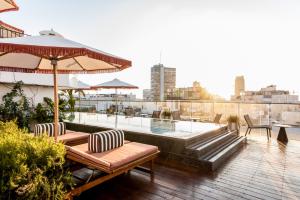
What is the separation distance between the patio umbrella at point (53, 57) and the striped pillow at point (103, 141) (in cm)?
68

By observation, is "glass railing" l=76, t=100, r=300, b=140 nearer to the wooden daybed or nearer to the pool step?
the pool step

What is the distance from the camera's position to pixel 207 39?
36.8 ft

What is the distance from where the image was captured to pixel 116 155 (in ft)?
11.5

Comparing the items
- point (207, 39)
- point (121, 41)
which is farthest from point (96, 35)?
point (207, 39)

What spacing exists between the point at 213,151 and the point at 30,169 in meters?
4.43

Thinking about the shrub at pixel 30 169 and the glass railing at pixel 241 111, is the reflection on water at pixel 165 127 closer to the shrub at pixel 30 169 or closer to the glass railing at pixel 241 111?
the glass railing at pixel 241 111

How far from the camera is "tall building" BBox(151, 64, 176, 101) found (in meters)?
116

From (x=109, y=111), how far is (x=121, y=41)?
16.0ft

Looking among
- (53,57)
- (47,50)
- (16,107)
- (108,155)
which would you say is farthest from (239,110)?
(16,107)

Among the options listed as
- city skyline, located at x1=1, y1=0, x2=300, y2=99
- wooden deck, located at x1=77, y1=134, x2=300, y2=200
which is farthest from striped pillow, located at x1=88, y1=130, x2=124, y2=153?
city skyline, located at x1=1, y1=0, x2=300, y2=99

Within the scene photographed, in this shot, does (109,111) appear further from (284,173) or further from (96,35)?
(284,173)

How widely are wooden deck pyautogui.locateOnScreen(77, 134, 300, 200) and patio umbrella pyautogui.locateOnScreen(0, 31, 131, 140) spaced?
5.18 feet

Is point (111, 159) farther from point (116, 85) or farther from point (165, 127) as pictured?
point (116, 85)

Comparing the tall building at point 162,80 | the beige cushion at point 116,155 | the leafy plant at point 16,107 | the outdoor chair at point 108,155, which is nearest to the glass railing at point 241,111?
the leafy plant at point 16,107
